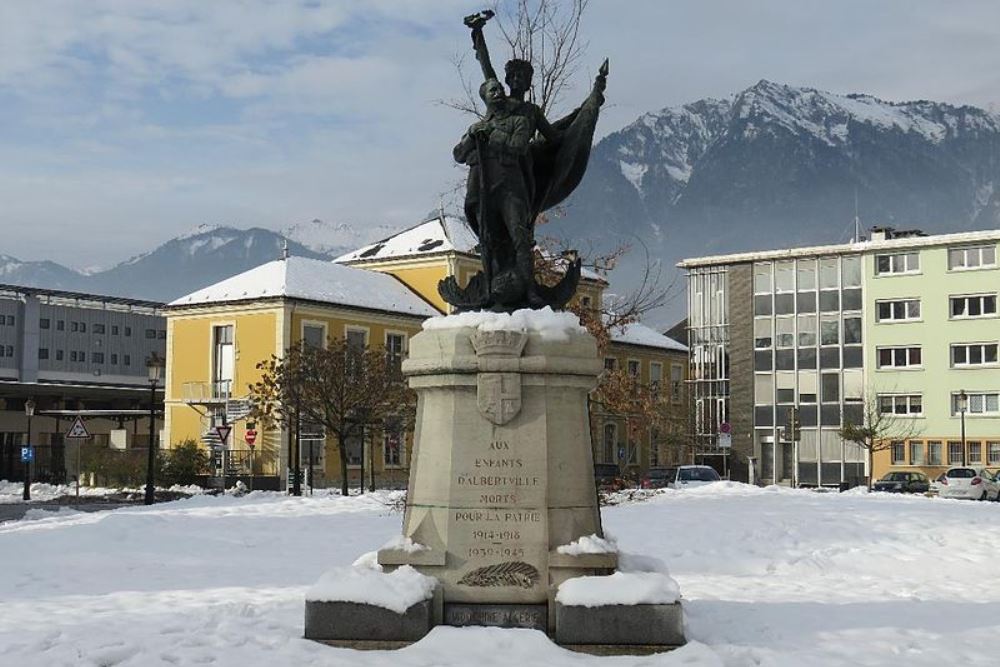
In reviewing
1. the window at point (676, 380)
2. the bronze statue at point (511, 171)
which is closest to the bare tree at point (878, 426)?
the window at point (676, 380)

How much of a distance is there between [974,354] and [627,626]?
58718mm

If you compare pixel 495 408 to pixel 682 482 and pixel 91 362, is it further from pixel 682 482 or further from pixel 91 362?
pixel 91 362

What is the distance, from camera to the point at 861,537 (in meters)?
17.4

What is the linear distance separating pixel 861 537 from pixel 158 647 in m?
11.3

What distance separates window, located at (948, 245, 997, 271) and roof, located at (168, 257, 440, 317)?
90.5 ft

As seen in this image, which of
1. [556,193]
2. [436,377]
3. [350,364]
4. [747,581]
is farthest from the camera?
[350,364]

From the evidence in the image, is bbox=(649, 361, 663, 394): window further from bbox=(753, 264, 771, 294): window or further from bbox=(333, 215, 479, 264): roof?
bbox=(333, 215, 479, 264): roof

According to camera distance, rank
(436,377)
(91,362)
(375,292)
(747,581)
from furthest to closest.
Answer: (91,362)
(375,292)
(747,581)
(436,377)

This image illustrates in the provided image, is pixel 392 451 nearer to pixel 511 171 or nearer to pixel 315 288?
pixel 315 288

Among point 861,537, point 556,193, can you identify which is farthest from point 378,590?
point 861,537

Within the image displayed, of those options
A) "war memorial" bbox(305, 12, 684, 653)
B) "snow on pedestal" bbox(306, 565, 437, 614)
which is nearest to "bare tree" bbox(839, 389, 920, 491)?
"war memorial" bbox(305, 12, 684, 653)

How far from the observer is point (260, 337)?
5366 cm

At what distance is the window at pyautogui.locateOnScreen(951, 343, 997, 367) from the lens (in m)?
62.4

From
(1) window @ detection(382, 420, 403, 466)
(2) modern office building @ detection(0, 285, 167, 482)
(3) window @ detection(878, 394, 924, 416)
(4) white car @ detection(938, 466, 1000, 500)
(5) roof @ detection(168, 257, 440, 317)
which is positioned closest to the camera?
(4) white car @ detection(938, 466, 1000, 500)
